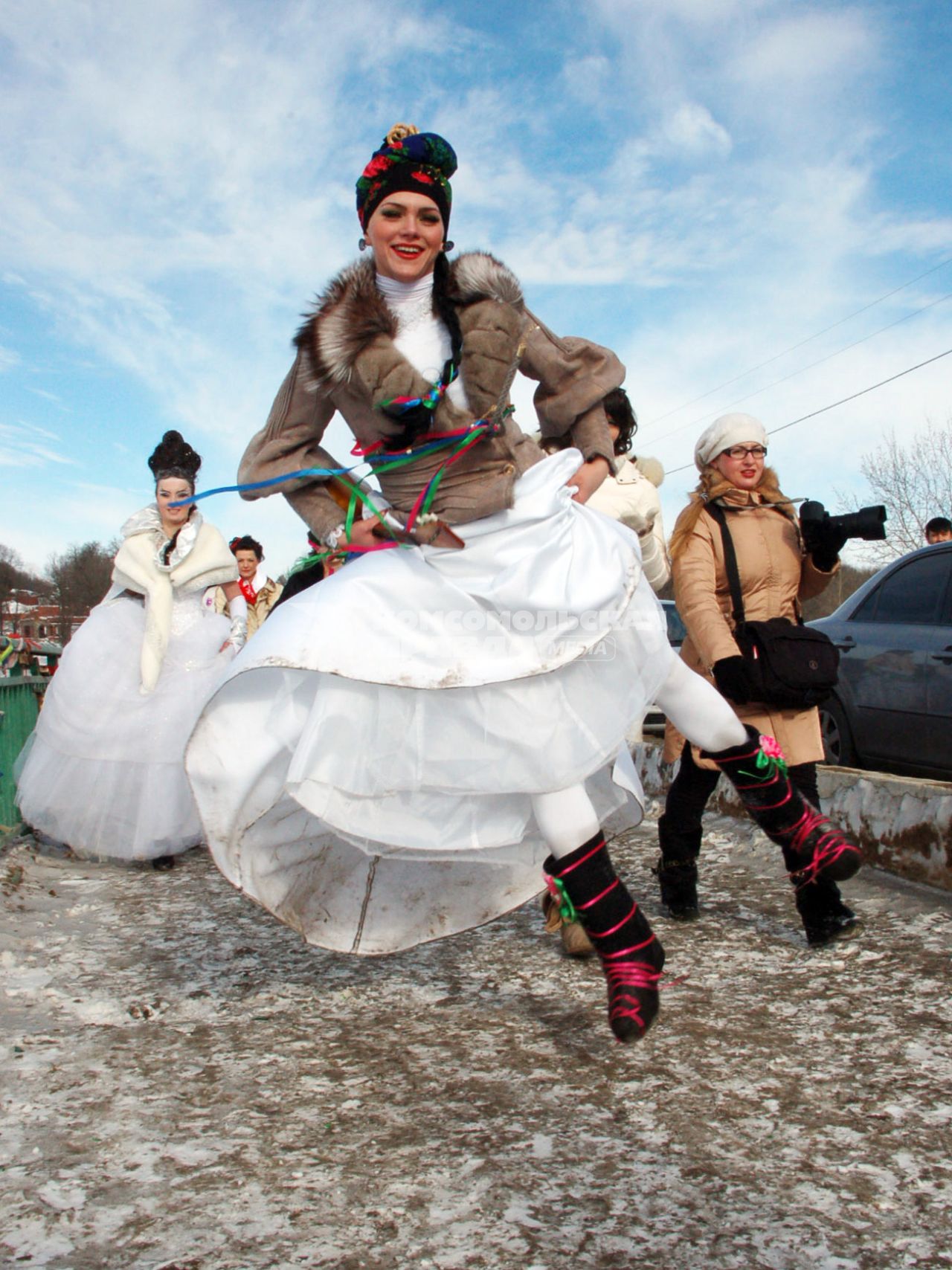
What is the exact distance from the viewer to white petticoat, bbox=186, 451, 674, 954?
7.63 feet

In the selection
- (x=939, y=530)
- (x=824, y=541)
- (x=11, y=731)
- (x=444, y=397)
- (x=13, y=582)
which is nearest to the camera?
(x=444, y=397)

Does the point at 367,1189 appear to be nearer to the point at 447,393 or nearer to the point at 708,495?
the point at 447,393

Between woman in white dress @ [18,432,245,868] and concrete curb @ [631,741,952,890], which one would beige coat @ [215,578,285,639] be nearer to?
woman in white dress @ [18,432,245,868]

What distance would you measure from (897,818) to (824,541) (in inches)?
50.5

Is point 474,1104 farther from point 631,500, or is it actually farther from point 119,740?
point 119,740

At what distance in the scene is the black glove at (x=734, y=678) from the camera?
3705 mm

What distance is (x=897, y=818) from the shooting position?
429 cm

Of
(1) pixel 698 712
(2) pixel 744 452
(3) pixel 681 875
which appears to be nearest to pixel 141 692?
(3) pixel 681 875

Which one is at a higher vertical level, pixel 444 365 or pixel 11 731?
pixel 444 365

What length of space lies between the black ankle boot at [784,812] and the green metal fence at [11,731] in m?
4.19

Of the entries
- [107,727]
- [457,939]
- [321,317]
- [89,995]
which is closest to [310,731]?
[321,317]

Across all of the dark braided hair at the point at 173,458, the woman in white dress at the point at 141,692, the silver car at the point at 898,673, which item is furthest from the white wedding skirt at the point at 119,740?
the silver car at the point at 898,673

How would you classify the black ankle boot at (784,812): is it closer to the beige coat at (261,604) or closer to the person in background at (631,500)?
the person in background at (631,500)

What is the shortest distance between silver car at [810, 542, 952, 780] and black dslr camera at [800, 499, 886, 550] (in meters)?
2.65
